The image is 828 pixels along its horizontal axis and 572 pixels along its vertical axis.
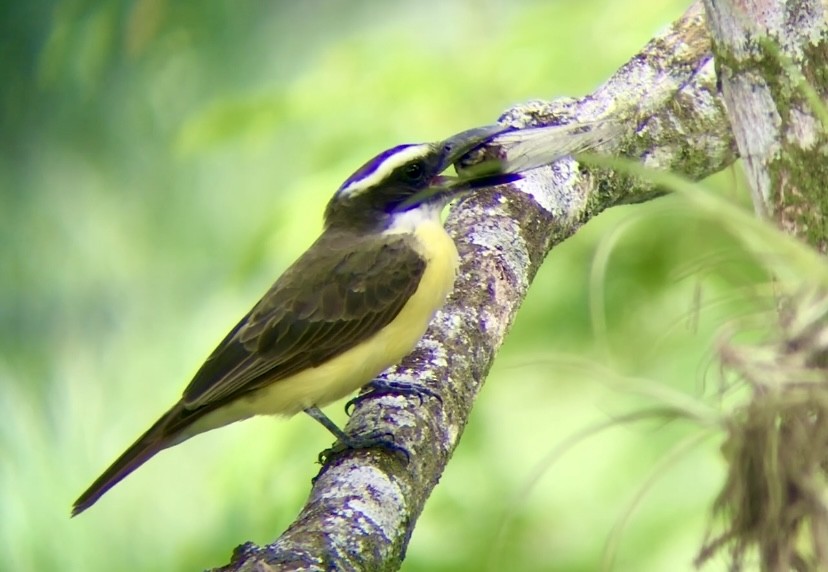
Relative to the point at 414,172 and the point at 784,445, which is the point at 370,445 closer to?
the point at 414,172

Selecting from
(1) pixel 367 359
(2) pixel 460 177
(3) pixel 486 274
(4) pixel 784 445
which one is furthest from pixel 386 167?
(4) pixel 784 445

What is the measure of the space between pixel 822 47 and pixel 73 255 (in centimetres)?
422

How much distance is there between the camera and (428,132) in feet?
13.5

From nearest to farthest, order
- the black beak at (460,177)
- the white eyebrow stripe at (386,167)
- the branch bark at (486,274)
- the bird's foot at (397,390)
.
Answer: the branch bark at (486,274)
the bird's foot at (397,390)
the black beak at (460,177)
the white eyebrow stripe at (386,167)

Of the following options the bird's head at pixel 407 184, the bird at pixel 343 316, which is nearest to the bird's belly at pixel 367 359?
the bird at pixel 343 316

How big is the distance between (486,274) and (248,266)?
959 mm

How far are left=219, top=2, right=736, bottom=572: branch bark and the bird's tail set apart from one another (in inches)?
21.5

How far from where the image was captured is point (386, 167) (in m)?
3.45

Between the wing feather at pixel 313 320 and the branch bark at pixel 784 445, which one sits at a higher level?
the wing feather at pixel 313 320

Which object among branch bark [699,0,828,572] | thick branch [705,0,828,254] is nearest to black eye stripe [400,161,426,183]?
thick branch [705,0,828,254]

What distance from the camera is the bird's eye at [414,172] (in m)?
3.41

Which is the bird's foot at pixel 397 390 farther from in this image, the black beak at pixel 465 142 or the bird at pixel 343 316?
the black beak at pixel 465 142

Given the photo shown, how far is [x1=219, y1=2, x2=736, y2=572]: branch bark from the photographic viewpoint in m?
2.21

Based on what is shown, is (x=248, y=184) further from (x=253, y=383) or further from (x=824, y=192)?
(x=824, y=192)
